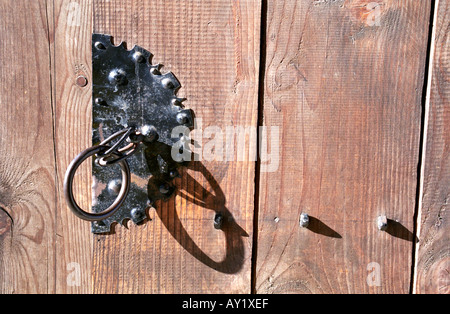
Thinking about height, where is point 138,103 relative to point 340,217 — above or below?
above

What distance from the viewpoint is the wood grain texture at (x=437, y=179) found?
72 centimetres

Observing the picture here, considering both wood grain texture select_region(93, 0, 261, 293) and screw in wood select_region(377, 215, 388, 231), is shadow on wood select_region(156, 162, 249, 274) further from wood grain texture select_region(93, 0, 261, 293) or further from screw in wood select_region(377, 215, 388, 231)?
screw in wood select_region(377, 215, 388, 231)

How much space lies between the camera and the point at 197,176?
0.75 meters

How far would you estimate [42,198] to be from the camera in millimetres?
755

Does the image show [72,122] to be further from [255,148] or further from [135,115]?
[255,148]

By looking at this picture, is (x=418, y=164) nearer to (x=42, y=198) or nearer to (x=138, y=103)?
(x=138, y=103)

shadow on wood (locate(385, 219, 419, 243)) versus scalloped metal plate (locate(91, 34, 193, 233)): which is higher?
scalloped metal plate (locate(91, 34, 193, 233))

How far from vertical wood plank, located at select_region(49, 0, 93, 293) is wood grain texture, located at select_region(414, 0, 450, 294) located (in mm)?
654

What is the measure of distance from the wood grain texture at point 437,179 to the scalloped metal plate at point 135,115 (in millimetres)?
470

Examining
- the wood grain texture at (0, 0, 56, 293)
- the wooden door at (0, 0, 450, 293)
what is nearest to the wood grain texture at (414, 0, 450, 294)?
the wooden door at (0, 0, 450, 293)

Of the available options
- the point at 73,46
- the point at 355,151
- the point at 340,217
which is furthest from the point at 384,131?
the point at 73,46

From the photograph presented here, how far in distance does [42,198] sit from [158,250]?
25cm

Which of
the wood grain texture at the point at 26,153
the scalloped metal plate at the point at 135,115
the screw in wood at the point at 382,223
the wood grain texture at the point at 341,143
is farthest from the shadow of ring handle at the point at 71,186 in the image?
the screw in wood at the point at 382,223

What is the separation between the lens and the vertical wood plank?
71 cm
